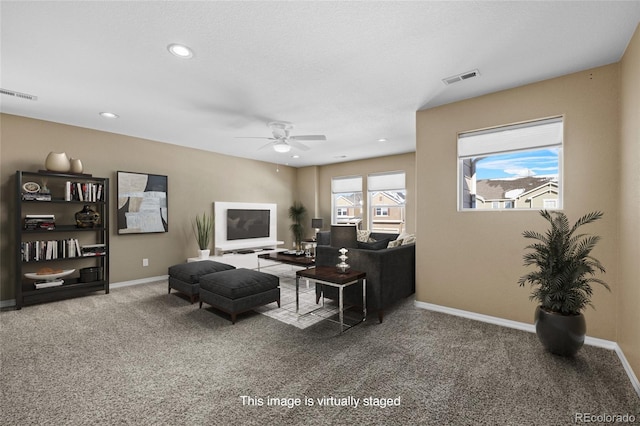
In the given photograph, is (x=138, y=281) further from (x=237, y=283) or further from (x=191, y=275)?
(x=237, y=283)

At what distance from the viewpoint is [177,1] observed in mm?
1865

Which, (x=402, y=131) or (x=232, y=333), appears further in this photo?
(x=402, y=131)

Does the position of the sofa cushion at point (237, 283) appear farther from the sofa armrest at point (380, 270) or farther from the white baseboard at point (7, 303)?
the white baseboard at point (7, 303)

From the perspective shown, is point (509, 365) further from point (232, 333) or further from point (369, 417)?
point (232, 333)

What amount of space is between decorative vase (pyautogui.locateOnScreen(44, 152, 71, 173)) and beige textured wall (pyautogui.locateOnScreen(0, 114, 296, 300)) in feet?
1.10

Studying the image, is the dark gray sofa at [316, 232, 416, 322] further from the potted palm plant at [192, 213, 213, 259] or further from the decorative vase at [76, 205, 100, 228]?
the decorative vase at [76, 205, 100, 228]

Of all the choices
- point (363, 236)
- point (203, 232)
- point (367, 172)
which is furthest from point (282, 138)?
point (367, 172)

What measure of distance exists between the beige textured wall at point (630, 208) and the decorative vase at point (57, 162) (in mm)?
6409

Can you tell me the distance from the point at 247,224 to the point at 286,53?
16.1ft

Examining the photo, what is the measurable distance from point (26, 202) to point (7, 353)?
2.36m

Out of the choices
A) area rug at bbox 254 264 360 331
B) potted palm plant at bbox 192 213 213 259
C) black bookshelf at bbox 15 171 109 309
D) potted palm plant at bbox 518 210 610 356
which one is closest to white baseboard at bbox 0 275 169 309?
black bookshelf at bbox 15 171 109 309

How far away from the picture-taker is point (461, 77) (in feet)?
9.57

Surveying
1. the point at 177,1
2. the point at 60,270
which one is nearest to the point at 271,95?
the point at 177,1

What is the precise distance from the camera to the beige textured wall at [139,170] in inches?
156
